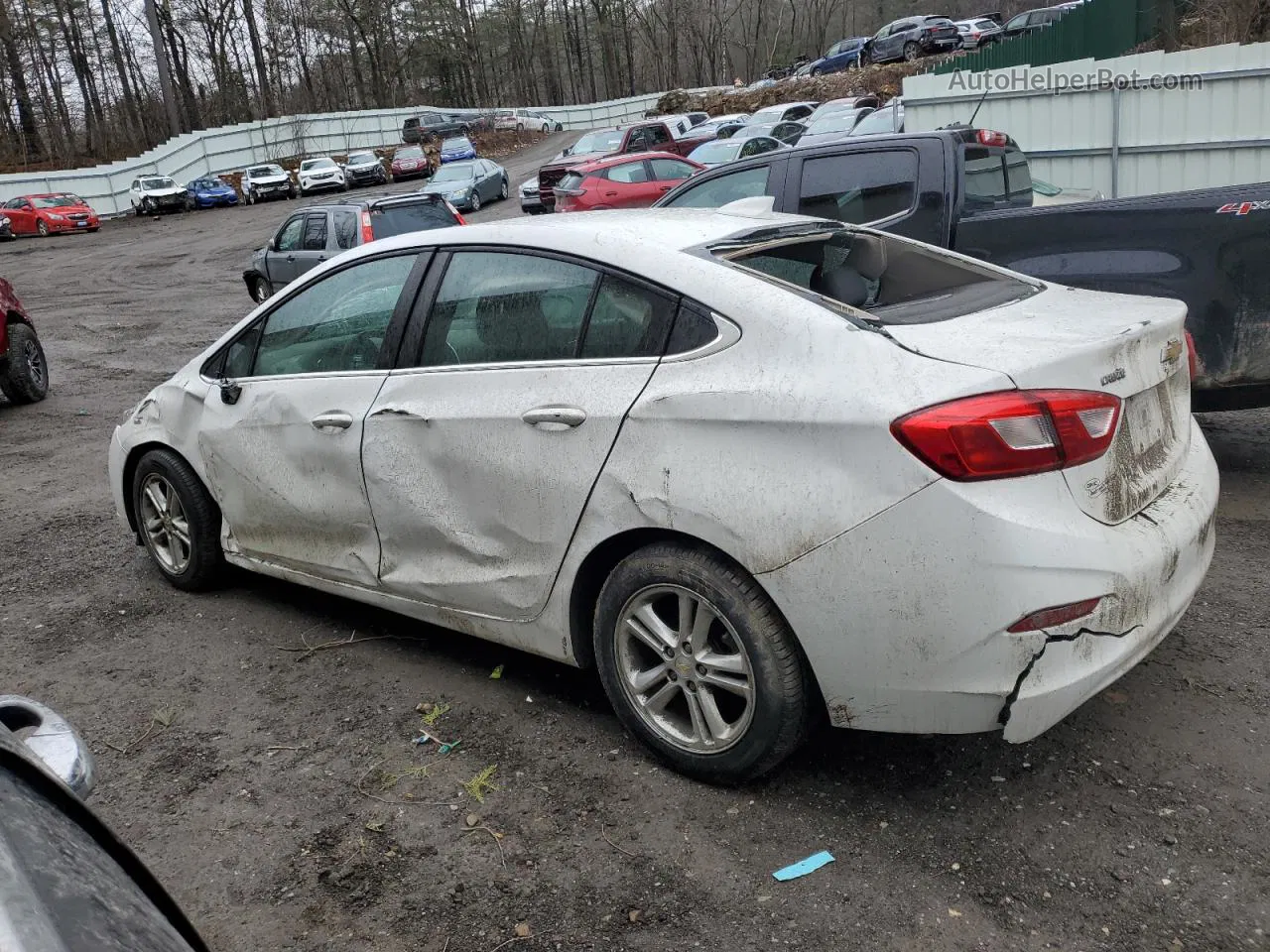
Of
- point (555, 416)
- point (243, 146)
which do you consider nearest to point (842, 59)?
point (243, 146)

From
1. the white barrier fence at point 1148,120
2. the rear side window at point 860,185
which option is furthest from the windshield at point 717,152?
the rear side window at point 860,185

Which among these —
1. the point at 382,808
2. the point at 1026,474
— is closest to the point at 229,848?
the point at 382,808

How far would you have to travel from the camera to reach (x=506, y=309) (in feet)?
12.4

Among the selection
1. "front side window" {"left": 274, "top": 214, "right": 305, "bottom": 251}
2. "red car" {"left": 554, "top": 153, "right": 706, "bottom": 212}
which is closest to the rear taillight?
"front side window" {"left": 274, "top": 214, "right": 305, "bottom": 251}

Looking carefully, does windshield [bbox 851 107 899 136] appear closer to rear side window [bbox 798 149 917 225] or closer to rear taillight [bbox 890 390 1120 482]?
rear side window [bbox 798 149 917 225]

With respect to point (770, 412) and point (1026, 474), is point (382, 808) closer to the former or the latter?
point (770, 412)

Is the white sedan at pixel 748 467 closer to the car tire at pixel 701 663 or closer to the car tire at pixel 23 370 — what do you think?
the car tire at pixel 701 663

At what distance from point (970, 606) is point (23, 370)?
34.3 feet

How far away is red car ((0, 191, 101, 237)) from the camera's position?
36625 millimetres

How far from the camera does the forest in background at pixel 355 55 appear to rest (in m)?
59.3

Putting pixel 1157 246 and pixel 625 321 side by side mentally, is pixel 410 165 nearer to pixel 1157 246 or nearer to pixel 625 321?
pixel 1157 246

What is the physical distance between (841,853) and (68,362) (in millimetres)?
12965

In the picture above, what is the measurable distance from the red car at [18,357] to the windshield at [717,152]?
13586 mm

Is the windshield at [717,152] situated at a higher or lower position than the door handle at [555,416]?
lower
